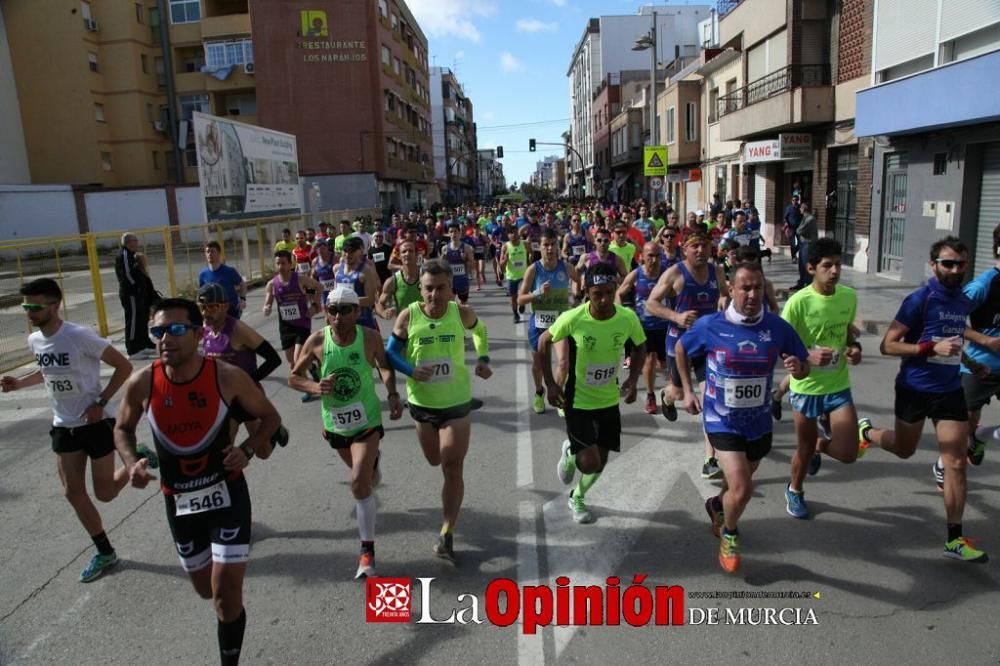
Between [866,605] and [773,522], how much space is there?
1.03 m

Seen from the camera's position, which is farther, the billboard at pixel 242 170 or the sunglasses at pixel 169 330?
the billboard at pixel 242 170

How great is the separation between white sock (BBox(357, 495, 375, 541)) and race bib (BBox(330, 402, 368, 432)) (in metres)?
0.45

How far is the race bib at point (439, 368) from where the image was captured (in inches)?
187

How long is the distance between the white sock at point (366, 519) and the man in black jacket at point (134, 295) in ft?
29.0

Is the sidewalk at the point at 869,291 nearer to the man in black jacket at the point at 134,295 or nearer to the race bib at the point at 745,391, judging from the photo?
the race bib at the point at 745,391

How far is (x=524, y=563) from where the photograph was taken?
448 centimetres

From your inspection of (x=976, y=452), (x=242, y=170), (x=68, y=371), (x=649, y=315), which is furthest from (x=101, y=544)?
(x=242, y=170)

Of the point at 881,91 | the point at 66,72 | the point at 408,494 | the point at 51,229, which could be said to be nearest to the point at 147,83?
the point at 66,72

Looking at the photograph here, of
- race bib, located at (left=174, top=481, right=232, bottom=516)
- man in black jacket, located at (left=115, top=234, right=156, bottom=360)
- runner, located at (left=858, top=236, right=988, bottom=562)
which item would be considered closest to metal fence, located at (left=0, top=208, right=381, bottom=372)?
man in black jacket, located at (left=115, top=234, right=156, bottom=360)

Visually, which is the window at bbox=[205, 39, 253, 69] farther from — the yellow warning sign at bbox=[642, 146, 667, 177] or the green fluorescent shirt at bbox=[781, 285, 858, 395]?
the green fluorescent shirt at bbox=[781, 285, 858, 395]

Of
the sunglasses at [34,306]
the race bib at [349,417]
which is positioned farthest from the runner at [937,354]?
the sunglasses at [34,306]

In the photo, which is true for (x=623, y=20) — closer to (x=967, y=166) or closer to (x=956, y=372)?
(x=967, y=166)

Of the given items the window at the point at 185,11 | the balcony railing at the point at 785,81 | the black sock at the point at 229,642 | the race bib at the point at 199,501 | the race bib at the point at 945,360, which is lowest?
the black sock at the point at 229,642

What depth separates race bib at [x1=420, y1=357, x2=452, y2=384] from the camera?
4758mm
